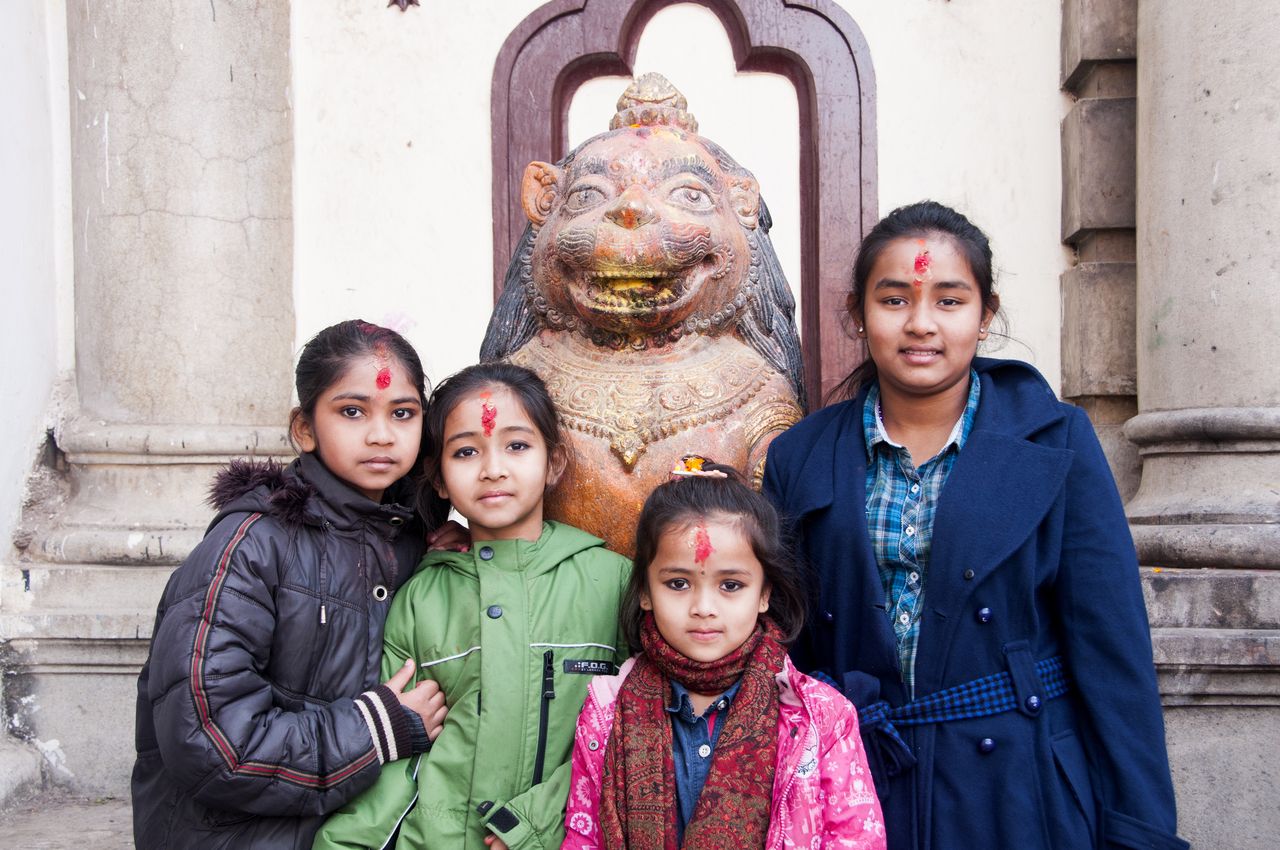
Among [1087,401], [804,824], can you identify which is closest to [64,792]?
[804,824]

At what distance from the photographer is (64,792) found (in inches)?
146

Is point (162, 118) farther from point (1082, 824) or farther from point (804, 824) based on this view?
point (1082, 824)

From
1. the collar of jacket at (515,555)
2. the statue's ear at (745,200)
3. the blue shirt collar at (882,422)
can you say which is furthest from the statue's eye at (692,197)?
the collar of jacket at (515,555)

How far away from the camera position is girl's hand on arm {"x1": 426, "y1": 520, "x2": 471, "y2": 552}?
2.22 meters

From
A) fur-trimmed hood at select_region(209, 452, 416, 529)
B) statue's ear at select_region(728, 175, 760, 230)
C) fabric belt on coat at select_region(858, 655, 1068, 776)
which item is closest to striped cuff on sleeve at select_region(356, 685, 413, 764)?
fur-trimmed hood at select_region(209, 452, 416, 529)

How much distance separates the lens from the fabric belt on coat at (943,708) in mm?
1861

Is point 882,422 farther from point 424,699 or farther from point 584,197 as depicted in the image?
point 424,699

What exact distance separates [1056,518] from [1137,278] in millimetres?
2351

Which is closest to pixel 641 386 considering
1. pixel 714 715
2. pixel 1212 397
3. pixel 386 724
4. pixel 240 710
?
pixel 714 715

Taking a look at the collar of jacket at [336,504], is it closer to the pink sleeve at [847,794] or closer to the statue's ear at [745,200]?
the pink sleeve at [847,794]

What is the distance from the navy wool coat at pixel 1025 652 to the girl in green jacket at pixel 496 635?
1.73 feet

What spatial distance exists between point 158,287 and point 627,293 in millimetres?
2426

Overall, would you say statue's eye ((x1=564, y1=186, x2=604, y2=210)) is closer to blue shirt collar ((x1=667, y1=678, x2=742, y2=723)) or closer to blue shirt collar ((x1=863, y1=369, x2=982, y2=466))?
blue shirt collar ((x1=863, y1=369, x2=982, y2=466))

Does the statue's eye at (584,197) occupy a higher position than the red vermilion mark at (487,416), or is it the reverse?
the statue's eye at (584,197)
